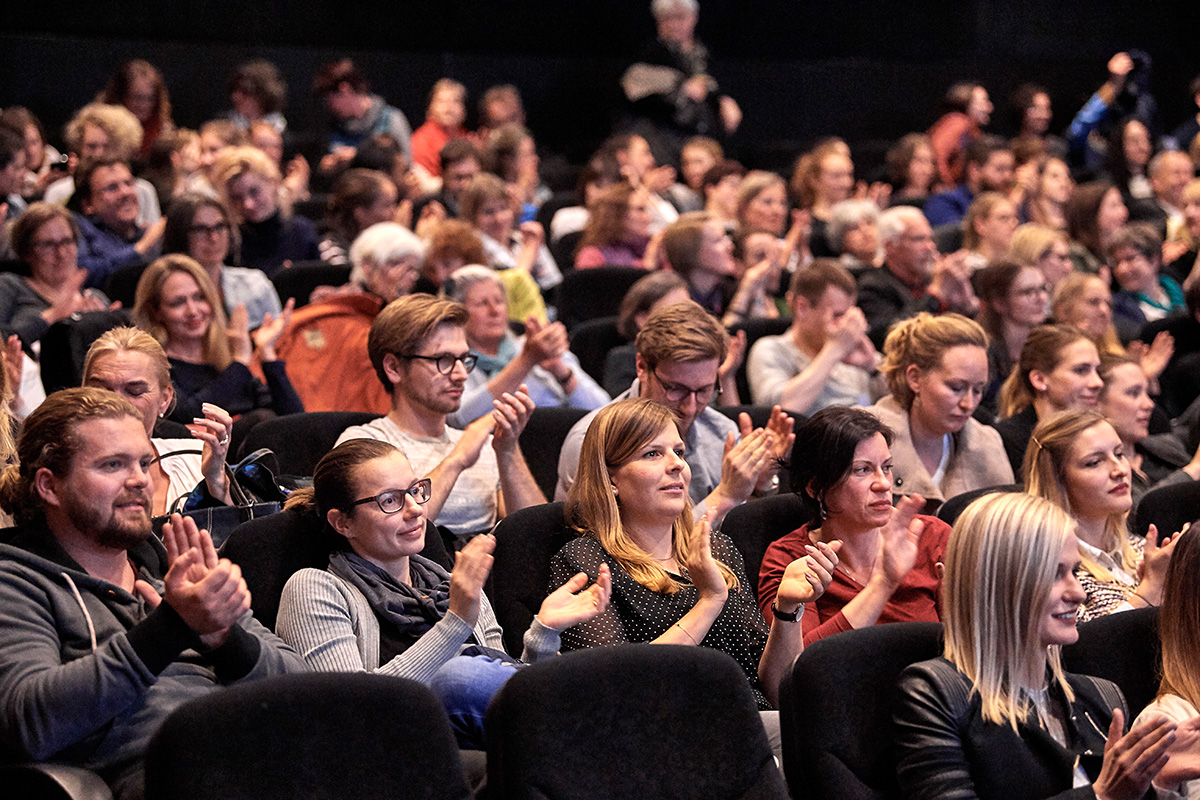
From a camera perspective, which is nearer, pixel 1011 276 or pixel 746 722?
pixel 746 722

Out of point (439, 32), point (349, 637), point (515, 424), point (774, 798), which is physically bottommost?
point (774, 798)

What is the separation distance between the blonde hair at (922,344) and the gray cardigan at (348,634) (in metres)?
1.62

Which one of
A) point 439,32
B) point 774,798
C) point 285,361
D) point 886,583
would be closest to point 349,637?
point 774,798

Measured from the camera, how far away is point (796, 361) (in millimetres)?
4430

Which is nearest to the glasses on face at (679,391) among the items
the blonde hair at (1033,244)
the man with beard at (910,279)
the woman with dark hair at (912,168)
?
the man with beard at (910,279)

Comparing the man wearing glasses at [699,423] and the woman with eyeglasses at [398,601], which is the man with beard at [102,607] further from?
the man wearing glasses at [699,423]

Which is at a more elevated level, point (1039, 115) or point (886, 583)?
point (1039, 115)

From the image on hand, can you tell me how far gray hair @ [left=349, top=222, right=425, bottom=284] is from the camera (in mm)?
4738

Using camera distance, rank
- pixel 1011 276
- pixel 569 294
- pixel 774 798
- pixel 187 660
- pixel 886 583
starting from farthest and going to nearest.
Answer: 1. pixel 569 294
2. pixel 1011 276
3. pixel 886 583
4. pixel 187 660
5. pixel 774 798

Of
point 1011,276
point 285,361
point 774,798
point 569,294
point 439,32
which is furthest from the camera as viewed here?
point 439,32

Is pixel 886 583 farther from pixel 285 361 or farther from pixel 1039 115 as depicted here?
pixel 1039 115

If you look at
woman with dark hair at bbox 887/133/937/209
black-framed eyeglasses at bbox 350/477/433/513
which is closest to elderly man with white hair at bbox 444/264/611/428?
black-framed eyeglasses at bbox 350/477/433/513

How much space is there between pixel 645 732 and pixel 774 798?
0.75 feet

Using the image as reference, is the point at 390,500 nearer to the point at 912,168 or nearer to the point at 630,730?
the point at 630,730
